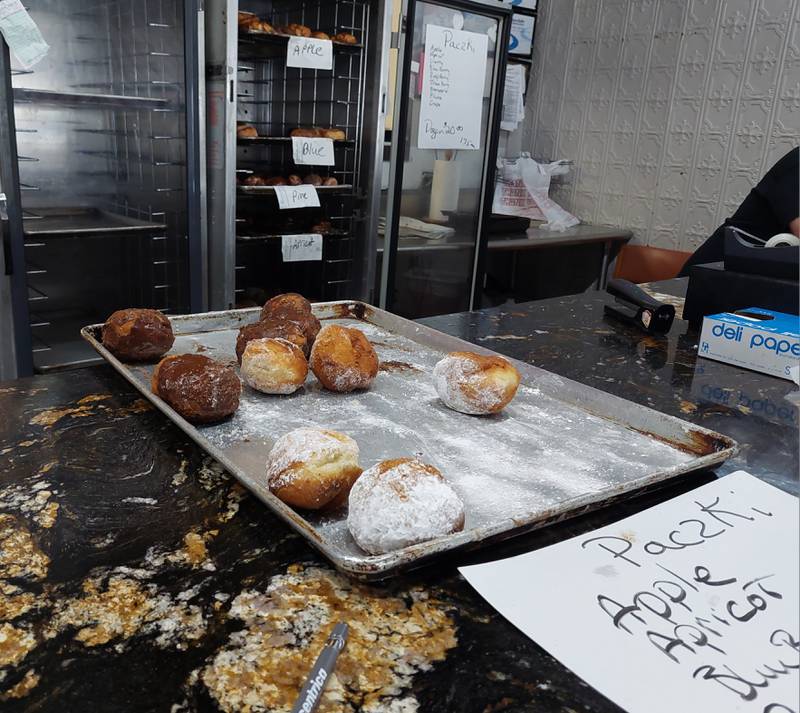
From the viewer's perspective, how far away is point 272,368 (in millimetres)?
1090

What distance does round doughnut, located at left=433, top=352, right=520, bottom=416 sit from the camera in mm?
1072

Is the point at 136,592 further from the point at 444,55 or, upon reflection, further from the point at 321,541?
the point at 444,55

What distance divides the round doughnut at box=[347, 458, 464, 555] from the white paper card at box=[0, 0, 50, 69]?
7.28 feet

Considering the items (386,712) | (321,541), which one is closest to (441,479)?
(321,541)

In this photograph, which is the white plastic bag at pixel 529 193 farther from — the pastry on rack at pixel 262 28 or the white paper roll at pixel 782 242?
the white paper roll at pixel 782 242

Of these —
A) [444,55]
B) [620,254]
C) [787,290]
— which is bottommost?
[620,254]

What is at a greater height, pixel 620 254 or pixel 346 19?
pixel 346 19

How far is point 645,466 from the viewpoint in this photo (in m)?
0.95

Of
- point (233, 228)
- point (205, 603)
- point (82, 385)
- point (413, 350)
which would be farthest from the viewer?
point (233, 228)

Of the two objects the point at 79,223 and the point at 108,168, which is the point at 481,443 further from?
the point at 108,168

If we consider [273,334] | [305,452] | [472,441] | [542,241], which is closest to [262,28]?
[542,241]

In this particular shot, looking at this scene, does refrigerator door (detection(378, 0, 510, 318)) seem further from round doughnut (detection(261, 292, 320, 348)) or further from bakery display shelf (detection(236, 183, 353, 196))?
round doughnut (detection(261, 292, 320, 348))

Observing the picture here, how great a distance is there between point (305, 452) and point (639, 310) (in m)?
1.26

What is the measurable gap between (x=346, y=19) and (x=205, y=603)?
3274mm
